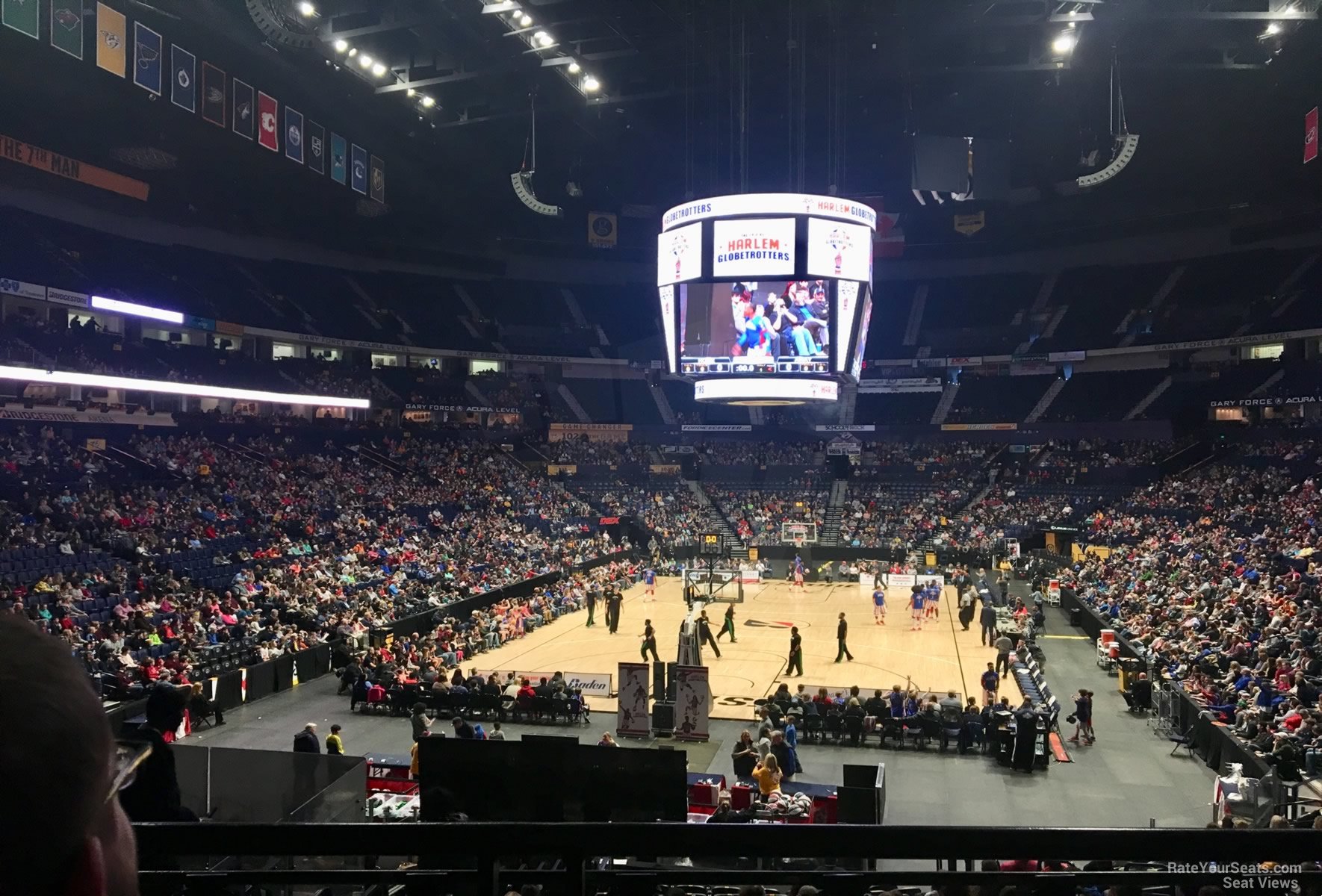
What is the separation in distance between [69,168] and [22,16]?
1801 cm

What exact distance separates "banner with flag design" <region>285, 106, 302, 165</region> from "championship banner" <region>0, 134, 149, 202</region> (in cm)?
1037

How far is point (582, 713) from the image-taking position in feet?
63.3

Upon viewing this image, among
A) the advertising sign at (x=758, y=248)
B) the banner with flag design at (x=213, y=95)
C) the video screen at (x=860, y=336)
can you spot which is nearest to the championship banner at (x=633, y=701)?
the advertising sign at (x=758, y=248)

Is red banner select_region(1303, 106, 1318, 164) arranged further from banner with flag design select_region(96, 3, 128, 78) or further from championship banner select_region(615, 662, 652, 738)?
banner with flag design select_region(96, 3, 128, 78)

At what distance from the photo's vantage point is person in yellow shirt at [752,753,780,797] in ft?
44.7

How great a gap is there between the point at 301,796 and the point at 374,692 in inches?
367

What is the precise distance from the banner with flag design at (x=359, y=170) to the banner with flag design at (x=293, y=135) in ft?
10.0

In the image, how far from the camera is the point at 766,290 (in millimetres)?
28922

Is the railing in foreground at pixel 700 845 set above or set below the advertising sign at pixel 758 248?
Result: below

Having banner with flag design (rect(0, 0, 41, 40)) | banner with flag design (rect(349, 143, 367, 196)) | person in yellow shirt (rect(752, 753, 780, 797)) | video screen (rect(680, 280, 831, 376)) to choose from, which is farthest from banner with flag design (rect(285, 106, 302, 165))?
person in yellow shirt (rect(752, 753, 780, 797))

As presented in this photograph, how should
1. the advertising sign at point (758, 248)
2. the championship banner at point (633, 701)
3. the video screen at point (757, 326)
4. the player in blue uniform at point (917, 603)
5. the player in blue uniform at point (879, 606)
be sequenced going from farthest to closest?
1. the player in blue uniform at point (917, 603)
2. the player in blue uniform at point (879, 606)
3. the video screen at point (757, 326)
4. the advertising sign at point (758, 248)
5. the championship banner at point (633, 701)

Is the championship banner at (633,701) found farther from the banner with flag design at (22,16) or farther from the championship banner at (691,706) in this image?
the banner with flag design at (22,16)

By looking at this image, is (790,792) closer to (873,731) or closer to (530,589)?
(873,731)

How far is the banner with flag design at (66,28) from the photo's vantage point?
19.6 metres
